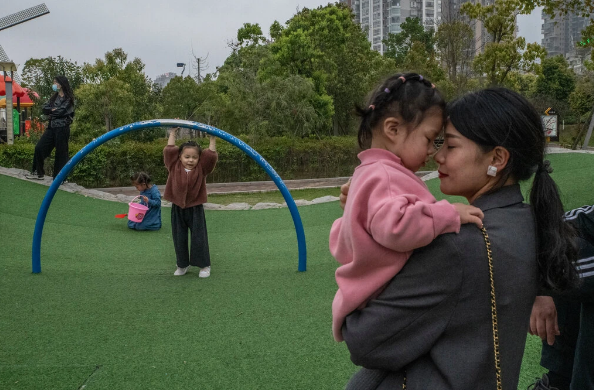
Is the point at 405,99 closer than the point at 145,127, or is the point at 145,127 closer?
the point at 405,99

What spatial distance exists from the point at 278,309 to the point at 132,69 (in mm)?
21256

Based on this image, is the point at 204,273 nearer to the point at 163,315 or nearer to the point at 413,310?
the point at 163,315

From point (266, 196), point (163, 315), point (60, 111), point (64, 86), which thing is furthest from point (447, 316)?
point (266, 196)

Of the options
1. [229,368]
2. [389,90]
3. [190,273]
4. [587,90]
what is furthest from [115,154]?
[587,90]

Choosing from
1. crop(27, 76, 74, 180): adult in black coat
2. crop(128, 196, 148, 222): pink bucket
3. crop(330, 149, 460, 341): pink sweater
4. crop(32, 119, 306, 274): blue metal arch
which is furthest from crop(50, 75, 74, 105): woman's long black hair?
crop(330, 149, 460, 341): pink sweater

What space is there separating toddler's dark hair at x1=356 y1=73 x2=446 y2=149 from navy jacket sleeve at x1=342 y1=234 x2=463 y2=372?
427mm

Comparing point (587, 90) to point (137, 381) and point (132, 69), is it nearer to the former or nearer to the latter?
point (132, 69)

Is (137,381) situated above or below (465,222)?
below

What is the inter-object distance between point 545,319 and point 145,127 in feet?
14.0

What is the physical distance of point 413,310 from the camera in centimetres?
137

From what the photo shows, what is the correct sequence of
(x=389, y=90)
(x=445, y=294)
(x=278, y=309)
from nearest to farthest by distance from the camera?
(x=445, y=294)
(x=389, y=90)
(x=278, y=309)

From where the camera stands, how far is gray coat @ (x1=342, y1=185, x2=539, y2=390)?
1.37 meters

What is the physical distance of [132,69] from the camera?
24391 mm

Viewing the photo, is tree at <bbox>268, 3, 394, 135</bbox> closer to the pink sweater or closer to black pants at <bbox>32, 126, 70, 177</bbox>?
black pants at <bbox>32, 126, 70, 177</bbox>
